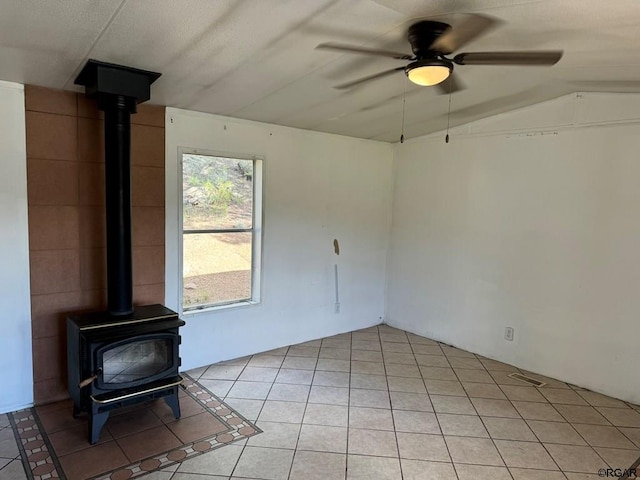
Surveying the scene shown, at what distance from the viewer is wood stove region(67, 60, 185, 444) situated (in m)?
2.38

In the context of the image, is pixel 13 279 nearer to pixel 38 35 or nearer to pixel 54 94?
pixel 54 94

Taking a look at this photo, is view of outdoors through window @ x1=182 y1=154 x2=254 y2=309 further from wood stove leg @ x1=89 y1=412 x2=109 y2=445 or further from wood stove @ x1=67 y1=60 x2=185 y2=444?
wood stove leg @ x1=89 y1=412 x2=109 y2=445

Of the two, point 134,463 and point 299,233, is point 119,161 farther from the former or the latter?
point 299,233

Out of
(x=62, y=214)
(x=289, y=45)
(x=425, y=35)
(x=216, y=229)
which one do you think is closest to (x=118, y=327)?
(x=62, y=214)

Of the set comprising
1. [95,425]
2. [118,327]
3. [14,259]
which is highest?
[14,259]

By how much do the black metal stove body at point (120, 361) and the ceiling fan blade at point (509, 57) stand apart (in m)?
2.24

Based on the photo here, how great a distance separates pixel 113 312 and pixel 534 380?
329cm

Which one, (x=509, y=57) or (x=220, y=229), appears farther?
(x=220, y=229)

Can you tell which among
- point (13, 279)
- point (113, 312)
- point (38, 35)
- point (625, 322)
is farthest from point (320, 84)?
point (625, 322)

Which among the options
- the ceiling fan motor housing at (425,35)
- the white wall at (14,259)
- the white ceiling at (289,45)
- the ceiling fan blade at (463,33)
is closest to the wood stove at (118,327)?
the white ceiling at (289,45)

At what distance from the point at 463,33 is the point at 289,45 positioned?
2.87 ft

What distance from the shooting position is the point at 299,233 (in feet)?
13.3

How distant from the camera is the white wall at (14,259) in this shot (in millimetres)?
Result: 2576

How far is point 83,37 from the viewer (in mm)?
1970
